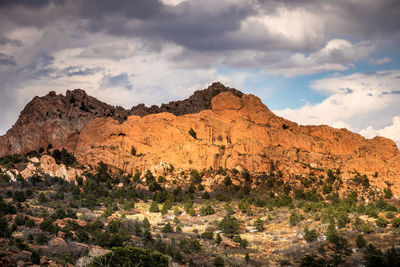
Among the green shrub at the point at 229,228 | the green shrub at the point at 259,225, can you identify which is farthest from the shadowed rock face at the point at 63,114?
the green shrub at the point at 259,225

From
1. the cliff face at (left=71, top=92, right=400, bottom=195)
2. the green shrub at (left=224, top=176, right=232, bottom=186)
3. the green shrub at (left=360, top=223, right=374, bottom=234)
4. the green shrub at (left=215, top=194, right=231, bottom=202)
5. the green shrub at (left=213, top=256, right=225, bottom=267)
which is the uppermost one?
the cliff face at (left=71, top=92, right=400, bottom=195)

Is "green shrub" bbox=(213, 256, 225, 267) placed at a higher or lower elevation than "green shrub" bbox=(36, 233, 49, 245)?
lower

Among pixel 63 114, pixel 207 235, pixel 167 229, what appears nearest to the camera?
pixel 207 235

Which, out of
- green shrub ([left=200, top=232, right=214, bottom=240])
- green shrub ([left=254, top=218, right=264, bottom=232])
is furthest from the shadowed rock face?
green shrub ([left=200, top=232, right=214, bottom=240])

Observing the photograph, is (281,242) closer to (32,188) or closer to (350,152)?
(32,188)

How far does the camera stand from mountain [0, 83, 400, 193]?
11738 cm

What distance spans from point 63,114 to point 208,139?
48.9 metres

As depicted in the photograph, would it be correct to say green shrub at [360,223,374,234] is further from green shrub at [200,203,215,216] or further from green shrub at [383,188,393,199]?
green shrub at [383,188,393,199]

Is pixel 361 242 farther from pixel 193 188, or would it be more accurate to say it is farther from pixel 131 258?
pixel 193 188

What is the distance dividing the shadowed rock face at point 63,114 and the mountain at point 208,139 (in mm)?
308

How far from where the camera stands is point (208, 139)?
125 m

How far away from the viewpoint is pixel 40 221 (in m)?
61.7

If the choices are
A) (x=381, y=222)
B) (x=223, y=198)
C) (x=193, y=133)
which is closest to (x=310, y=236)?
(x=381, y=222)

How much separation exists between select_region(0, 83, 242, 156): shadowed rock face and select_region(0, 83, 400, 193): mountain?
1.01 feet
